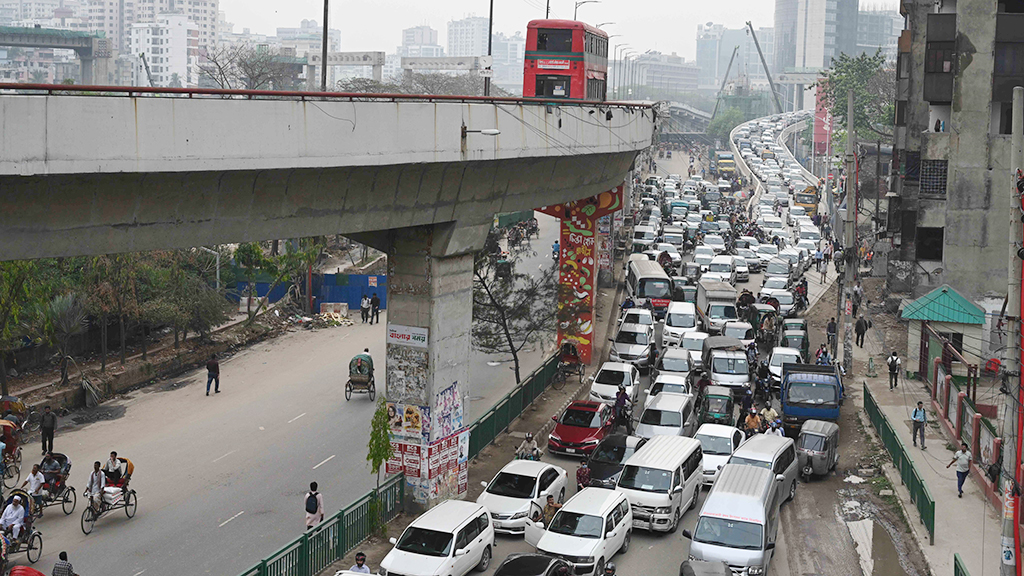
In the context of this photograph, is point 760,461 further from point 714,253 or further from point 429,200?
point 714,253

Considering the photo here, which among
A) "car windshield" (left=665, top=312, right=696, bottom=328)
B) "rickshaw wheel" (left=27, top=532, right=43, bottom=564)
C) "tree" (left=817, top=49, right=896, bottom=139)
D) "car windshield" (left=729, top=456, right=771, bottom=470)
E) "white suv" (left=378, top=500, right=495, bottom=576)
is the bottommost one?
"rickshaw wheel" (left=27, top=532, right=43, bottom=564)

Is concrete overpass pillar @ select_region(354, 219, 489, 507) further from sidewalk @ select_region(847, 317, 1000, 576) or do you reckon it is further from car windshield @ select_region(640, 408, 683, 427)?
sidewalk @ select_region(847, 317, 1000, 576)

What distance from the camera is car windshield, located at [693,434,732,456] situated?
84.8 ft

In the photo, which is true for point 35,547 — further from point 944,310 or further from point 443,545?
point 944,310

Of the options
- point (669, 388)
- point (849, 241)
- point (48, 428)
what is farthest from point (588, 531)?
point (849, 241)

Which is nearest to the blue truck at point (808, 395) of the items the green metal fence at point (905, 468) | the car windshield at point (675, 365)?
the green metal fence at point (905, 468)

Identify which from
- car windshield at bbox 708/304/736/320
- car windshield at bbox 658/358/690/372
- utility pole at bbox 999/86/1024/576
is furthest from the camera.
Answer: car windshield at bbox 708/304/736/320

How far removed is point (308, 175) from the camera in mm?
18156

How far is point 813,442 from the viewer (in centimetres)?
2631

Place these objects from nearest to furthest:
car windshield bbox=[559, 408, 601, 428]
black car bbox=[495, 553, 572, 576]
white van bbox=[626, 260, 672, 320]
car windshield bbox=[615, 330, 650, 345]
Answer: black car bbox=[495, 553, 572, 576], car windshield bbox=[559, 408, 601, 428], car windshield bbox=[615, 330, 650, 345], white van bbox=[626, 260, 672, 320]

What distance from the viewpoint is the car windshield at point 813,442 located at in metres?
26.1

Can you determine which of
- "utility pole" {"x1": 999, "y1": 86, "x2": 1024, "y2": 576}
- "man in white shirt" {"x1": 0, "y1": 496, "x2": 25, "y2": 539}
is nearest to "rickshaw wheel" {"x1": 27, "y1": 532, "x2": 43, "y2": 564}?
"man in white shirt" {"x1": 0, "y1": 496, "x2": 25, "y2": 539}

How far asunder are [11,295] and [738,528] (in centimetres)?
2125

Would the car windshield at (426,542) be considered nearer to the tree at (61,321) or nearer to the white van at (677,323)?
the tree at (61,321)
